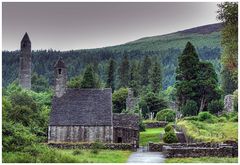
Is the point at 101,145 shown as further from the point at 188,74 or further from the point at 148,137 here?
the point at 188,74

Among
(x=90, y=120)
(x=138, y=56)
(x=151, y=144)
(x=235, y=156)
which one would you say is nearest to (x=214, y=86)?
(x=90, y=120)

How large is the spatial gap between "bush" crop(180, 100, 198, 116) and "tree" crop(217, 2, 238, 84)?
2771cm

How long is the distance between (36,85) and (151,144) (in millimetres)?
85470

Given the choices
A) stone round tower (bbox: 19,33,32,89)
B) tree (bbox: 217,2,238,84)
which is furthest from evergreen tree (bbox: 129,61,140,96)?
tree (bbox: 217,2,238,84)

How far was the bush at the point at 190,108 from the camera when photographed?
224 ft

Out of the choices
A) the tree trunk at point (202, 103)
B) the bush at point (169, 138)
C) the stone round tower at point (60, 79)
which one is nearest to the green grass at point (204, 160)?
the bush at point (169, 138)

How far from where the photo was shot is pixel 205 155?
34.7 meters

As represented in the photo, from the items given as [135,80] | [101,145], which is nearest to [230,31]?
[101,145]

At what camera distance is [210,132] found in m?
44.7

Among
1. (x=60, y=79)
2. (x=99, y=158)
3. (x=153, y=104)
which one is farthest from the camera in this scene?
(x=153, y=104)

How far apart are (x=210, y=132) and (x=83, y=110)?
1200 cm

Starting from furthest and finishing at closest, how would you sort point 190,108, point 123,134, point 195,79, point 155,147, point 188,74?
point 188,74 < point 195,79 < point 190,108 < point 123,134 < point 155,147

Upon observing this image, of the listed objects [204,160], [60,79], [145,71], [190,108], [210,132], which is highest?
[145,71]

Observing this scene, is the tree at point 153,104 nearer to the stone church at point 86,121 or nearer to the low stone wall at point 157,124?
the low stone wall at point 157,124
